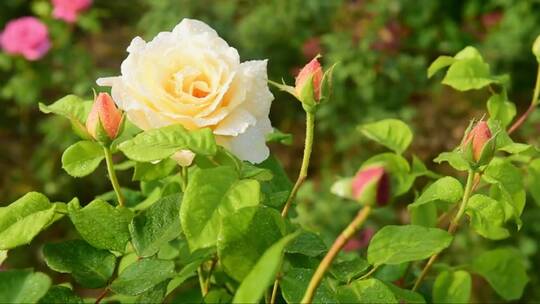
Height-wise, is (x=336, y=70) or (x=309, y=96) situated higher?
(x=309, y=96)

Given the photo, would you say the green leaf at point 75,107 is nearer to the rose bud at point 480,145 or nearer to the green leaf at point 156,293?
the green leaf at point 156,293

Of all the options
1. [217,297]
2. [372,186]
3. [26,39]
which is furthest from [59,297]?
[26,39]

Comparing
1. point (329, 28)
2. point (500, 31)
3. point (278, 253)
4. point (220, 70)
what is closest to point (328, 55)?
point (329, 28)

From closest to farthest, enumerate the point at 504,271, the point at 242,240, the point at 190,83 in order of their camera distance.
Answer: the point at 242,240 → the point at 190,83 → the point at 504,271

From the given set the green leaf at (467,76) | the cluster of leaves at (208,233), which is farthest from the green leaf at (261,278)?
the green leaf at (467,76)

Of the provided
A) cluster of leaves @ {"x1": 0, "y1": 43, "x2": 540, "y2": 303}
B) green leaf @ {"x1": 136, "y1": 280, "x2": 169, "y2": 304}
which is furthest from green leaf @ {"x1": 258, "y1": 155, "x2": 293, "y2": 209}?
green leaf @ {"x1": 136, "y1": 280, "x2": 169, "y2": 304}

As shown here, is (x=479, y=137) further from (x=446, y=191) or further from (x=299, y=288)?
(x=299, y=288)

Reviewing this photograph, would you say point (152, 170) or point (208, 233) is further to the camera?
point (152, 170)
